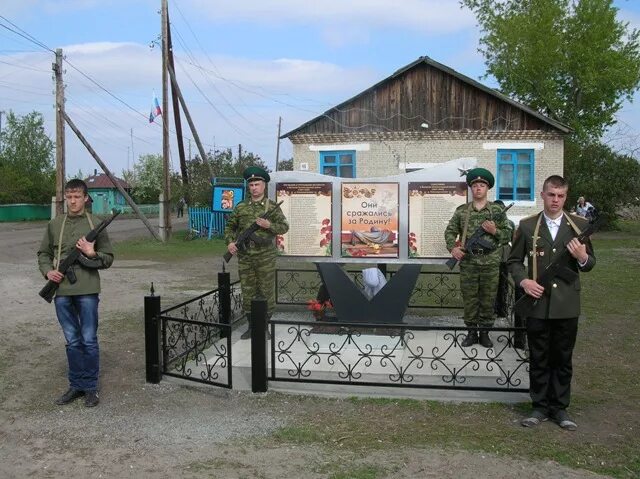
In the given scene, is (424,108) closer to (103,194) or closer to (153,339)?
(153,339)

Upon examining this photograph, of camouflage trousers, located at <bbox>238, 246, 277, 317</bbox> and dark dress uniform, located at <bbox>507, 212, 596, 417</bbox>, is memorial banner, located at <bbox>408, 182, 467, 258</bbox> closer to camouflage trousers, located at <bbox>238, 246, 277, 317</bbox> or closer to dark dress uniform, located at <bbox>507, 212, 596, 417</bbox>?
camouflage trousers, located at <bbox>238, 246, 277, 317</bbox>

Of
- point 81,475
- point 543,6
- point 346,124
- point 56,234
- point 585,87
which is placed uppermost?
point 543,6

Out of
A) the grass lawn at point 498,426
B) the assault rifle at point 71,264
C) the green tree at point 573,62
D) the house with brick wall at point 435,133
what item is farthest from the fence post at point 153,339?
the green tree at point 573,62

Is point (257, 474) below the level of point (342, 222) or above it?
below

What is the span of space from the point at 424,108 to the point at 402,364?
1752 cm

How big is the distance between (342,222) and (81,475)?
4.39 metres

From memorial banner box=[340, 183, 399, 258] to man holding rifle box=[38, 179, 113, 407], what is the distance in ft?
10.2

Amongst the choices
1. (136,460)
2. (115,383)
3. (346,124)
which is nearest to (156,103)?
(346,124)

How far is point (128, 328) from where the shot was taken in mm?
8391

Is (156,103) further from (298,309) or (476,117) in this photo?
(298,309)

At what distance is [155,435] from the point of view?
4.59 metres

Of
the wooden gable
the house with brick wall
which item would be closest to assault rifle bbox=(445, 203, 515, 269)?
the house with brick wall

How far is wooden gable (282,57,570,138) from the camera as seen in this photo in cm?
2216

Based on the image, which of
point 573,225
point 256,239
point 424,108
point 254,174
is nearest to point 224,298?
point 256,239
